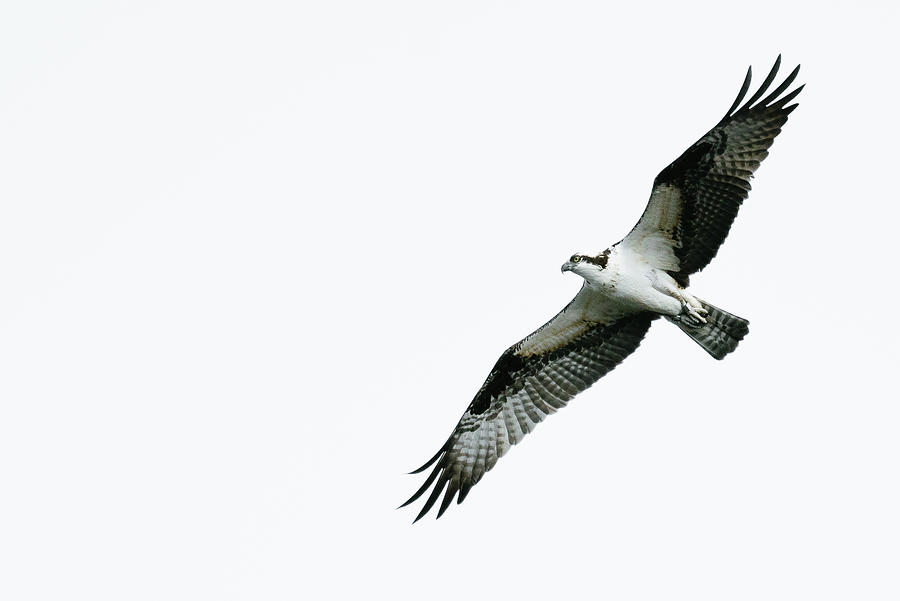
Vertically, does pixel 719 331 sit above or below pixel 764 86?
below

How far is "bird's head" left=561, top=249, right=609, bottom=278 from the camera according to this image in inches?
491

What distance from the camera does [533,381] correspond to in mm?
13688

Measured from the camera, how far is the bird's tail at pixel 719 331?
42.1 ft

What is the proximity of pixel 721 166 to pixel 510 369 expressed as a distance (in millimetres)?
3402

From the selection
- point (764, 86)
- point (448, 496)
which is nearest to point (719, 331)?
point (764, 86)

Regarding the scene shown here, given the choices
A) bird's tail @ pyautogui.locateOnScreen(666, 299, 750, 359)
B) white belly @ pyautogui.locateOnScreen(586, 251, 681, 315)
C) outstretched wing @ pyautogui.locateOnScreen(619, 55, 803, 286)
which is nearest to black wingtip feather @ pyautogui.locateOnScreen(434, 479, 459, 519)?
white belly @ pyautogui.locateOnScreen(586, 251, 681, 315)

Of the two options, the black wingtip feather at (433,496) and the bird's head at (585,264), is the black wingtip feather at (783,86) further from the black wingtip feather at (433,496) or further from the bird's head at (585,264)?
the black wingtip feather at (433,496)

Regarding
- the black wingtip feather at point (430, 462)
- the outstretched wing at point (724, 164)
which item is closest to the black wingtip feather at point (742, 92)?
the outstretched wing at point (724, 164)

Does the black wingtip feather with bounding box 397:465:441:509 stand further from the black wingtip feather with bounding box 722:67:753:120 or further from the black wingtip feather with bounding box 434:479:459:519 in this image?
the black wingtip feather with bounding box 722:67:753:120

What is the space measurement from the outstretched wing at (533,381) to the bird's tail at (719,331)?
25.0 inches

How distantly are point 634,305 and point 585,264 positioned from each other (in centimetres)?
86

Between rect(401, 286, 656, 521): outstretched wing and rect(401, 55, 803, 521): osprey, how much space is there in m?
0.01

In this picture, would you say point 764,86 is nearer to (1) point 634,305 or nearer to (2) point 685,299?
(2) point 685,299

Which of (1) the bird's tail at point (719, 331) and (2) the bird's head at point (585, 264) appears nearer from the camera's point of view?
(2) the bird's head at point (585, 264)
